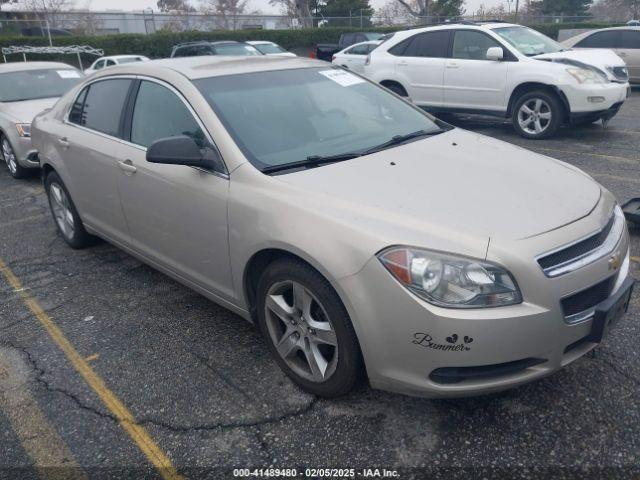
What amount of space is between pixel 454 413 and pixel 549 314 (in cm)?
72

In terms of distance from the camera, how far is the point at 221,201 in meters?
2.91

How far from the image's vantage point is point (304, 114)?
130 inches

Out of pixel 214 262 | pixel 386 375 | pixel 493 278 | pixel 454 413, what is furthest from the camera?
pixel 214 262

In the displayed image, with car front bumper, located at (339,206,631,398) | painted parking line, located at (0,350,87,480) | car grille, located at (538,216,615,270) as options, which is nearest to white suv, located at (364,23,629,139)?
car grille, located at (538,216,615,270)

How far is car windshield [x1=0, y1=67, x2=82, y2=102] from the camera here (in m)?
7.88

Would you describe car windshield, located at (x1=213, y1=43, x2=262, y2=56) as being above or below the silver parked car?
above

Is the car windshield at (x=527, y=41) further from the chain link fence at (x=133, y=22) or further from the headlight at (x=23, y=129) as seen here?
the chain link fence at (x=133, y=22)

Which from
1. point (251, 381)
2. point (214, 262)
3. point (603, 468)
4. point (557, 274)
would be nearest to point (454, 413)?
point (603, 468)

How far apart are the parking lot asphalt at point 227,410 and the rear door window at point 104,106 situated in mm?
1305

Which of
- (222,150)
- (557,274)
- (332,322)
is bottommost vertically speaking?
(332,322)

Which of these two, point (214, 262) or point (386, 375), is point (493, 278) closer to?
point (386, 375)

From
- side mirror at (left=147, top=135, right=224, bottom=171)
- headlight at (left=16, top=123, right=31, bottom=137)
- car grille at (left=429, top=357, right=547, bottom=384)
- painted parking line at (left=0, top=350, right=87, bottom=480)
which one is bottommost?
painted parking line at (left=0, top=350, right=87, bottom=480)

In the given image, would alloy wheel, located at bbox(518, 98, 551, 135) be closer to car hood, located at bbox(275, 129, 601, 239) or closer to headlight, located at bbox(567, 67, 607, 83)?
headlight, located at bbox(567, 67, 607, 83)

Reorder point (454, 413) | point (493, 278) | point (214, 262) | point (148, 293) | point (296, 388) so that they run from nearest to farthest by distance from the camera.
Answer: point (493, 278) < point (454, 413) < point (296, 388) < point (214, 262) < point (148, 293)
